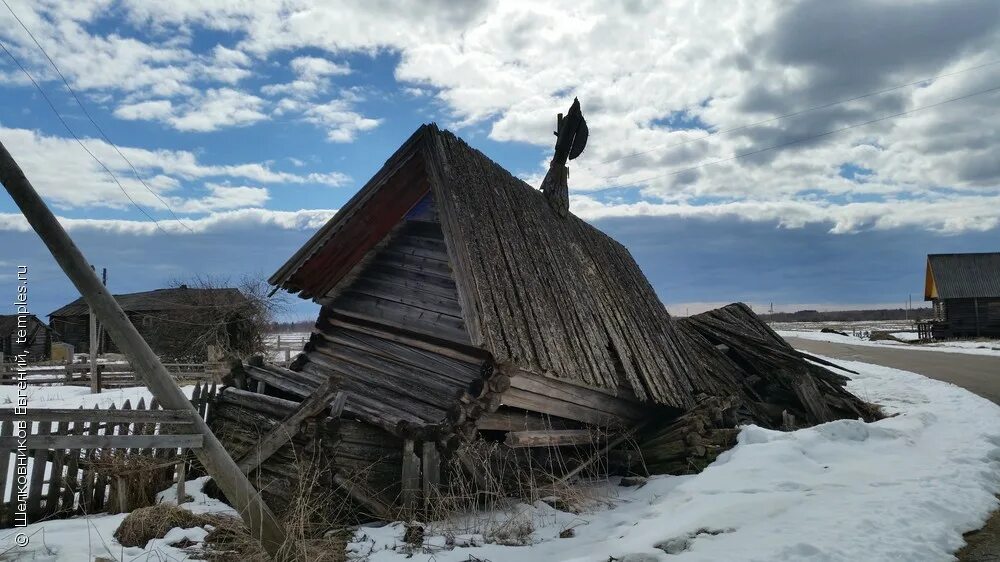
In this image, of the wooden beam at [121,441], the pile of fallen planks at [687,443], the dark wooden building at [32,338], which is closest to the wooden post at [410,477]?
the wooden beam at [121,441]

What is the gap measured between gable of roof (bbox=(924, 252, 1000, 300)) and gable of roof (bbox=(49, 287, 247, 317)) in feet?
134

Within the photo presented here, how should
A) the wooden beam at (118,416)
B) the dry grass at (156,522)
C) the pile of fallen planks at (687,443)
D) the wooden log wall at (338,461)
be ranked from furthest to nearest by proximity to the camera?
the pile of fallen planks at (687,443) → the wooden log wall at (338,461) → the dry grass at (156,522) → the wooden beam at (118,416)

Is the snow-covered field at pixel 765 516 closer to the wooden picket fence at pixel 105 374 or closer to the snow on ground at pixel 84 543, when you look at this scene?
the snow on ground at pixel 84 543

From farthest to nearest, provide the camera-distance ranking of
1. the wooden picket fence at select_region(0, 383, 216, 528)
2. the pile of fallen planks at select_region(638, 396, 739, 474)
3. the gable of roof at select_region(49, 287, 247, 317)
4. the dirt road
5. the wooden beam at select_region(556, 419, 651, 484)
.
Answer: the gable of roof at select_region(49, 287, 247, 317), the pile of fallen planks at select_region(638, 396, 739, 474), the wooden beam at select_region(556, 419, 651, 484), the wooden picket fence at select_region(0, 383, 216, 528), the dirt road

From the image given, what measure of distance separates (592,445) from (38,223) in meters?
6.02

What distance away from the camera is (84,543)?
532cm

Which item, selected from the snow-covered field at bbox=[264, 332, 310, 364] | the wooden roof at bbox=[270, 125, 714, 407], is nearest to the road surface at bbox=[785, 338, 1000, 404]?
the wooden roof at bbox=[270, 125, 714, 407]

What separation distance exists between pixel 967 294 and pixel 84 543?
44922 mm

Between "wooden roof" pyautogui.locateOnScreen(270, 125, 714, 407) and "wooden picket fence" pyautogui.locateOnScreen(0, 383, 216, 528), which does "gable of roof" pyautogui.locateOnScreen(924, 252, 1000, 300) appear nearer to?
"wooden roof" pyautogui.locateOnScreen(270, 125, 714, 407)

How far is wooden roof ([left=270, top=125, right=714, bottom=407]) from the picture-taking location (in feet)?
21.2

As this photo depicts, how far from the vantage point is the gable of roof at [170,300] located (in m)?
30.5

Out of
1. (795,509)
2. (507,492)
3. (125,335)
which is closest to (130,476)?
(125,335)

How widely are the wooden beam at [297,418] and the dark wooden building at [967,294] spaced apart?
139 ft

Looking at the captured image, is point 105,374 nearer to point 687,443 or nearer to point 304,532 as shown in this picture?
point 304,532
